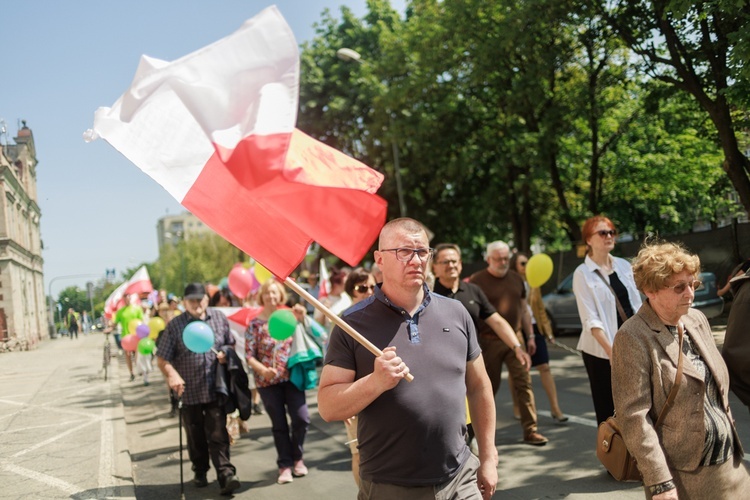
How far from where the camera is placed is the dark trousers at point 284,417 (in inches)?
284

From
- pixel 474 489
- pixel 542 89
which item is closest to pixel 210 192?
pixel 474 489

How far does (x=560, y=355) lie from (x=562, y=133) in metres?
8.57

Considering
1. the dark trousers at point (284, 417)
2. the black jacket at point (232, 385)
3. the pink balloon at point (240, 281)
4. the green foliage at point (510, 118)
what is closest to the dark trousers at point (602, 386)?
the dark trousers at point (284, 417)

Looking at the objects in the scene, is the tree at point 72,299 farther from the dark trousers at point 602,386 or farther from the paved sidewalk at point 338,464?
the dark trousers at point 602,386

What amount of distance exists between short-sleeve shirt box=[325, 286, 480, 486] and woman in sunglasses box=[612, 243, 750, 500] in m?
0.70

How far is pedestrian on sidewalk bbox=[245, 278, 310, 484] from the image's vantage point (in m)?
7.20

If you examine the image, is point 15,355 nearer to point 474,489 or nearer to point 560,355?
point 474,489

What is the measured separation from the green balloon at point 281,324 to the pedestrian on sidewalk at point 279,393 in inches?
8.6

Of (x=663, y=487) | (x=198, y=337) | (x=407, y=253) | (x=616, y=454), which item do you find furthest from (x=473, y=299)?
(x=663, y=487)

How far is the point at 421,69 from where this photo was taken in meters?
23.6

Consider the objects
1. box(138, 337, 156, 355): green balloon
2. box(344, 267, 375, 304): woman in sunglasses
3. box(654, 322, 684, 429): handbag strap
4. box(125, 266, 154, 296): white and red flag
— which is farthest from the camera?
box(125, 266, 154, 296): white and red flag

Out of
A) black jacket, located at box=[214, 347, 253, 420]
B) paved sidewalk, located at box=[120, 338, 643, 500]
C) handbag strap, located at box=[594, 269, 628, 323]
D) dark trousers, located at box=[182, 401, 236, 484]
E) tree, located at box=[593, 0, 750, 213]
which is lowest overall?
paved sidewalk, located at box=[120, 338, 643, 500]

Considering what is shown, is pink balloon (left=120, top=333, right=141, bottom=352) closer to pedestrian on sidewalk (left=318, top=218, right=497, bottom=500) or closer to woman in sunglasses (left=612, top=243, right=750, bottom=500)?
pedestrian on sidewalk (left=318, top=218, right=497, bottom=500)

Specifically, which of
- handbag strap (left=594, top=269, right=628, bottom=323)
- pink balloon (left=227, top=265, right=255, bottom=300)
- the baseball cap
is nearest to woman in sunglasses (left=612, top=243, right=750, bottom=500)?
handbag strap (left=594, top=269, right=628, bottom=323)
